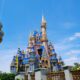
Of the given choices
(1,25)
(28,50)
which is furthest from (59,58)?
(1,25)

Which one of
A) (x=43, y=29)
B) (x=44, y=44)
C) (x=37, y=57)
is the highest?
(x=43, y=29)

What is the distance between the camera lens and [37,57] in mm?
55094

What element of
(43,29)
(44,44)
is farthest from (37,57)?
(43,29)

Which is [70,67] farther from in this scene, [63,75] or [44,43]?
[44,43]

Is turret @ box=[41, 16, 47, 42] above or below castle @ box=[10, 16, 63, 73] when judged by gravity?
above

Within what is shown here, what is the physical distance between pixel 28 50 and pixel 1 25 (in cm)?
4144

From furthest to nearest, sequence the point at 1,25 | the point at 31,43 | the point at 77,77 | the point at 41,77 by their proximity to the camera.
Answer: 1. the point at 31,43
2. the point at 1,25
3. the point at 41,77
4. the point at 77,77

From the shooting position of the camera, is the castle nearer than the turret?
Yes

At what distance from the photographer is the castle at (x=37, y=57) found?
53656 mm

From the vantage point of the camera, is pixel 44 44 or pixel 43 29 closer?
pixel 44 44

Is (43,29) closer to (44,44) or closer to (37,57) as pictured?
(44,44)

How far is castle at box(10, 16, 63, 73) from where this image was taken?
5366 cm

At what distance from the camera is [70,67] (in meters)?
11.6

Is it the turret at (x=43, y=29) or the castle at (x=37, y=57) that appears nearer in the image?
the castle at (x=37, y=57)
